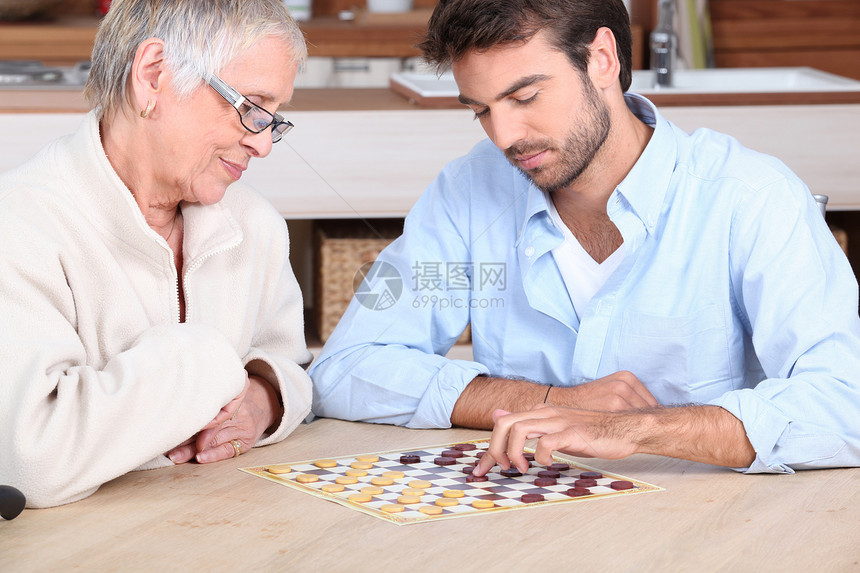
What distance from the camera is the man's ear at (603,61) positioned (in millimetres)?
1467

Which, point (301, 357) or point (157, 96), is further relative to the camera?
point (301, 357)

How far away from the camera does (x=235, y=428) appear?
1.23 m

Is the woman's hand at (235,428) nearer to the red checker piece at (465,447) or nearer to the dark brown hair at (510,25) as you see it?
the red checker piece at (465,447)

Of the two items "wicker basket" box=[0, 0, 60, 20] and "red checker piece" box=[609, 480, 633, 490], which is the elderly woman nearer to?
"red checker piece" box=[609, 480, 633, 490]

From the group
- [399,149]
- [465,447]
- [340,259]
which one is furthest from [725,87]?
[465,447]

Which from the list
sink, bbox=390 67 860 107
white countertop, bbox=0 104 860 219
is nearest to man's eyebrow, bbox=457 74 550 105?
sink, bbox=390 67 860 107

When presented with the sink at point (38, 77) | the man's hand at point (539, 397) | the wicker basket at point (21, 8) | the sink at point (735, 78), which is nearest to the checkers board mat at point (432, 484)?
the man's hand at point (539, 397)

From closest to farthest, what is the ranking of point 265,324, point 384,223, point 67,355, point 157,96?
point 67,355 → point 157,96 → point 265,324 → point 384,223

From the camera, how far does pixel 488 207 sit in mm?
1586

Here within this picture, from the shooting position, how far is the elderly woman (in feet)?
3.43

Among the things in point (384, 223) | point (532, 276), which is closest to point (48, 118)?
point (384, 223)

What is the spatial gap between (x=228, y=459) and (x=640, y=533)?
19.5 inches

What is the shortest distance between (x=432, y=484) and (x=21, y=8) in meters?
2.83

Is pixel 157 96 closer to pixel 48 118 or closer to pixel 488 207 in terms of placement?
pixel 488 207
